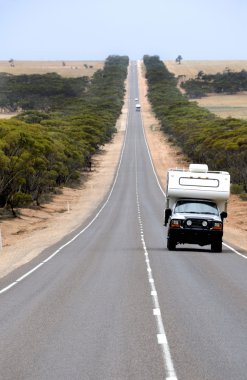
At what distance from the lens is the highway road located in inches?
360

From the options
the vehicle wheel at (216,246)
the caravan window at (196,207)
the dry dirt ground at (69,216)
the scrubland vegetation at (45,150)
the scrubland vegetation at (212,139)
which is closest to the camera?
the vehicle wheel at (216,246)

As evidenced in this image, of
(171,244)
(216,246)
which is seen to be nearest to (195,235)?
(216,246)

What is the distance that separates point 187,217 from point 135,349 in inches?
690

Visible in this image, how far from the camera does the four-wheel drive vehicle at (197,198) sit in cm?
2780

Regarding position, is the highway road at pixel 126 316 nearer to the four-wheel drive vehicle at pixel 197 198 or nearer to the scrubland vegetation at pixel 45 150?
the four-wheel drive vehicle at pixel 197 198

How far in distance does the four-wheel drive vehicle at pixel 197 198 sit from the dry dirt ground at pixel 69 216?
5835 millimetres

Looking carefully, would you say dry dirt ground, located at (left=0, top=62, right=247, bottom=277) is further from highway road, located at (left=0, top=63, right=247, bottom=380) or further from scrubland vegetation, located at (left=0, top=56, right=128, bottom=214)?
highway road, located at (left=0, top=63, right=247, bottom=380)

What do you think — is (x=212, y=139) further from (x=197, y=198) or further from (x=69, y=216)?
(x=197, y=198)

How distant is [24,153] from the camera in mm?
49781

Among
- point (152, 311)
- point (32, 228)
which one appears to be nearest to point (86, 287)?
point (152, 311)

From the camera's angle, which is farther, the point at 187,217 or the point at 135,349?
the point at 187,217

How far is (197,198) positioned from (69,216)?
2954cm

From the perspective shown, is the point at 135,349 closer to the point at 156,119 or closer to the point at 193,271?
the point at 193,271

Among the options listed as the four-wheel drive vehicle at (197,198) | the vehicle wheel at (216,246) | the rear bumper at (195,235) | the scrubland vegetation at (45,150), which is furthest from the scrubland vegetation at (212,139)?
the rear bumper at (195,235)
